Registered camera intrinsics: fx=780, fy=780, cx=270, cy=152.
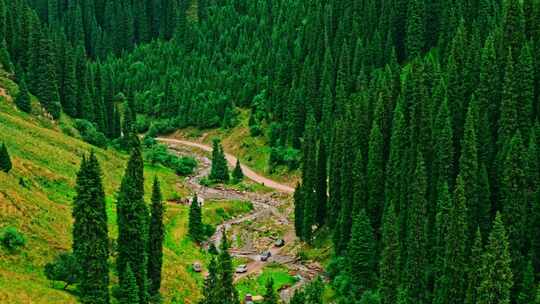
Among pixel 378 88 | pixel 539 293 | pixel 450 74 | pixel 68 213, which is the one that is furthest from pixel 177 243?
pixel 539 293

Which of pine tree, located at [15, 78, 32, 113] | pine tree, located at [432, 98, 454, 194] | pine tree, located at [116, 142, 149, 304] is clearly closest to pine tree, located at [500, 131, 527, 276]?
pine tree, located at [432, 98, 454, 194]

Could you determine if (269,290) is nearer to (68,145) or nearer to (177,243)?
(177,243)

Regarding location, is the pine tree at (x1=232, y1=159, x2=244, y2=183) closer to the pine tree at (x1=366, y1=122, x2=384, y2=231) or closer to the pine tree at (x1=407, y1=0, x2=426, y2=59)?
the pine tree at (x1=407, y1=0, x2=426, y2=59)

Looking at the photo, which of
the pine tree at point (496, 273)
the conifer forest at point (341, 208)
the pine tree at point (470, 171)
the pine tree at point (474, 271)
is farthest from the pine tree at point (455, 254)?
the pine tree at point (496, 273)

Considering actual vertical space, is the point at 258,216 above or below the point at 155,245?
below

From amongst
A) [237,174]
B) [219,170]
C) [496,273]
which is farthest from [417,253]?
[219,170]

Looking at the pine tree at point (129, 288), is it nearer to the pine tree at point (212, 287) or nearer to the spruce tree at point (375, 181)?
the pine tree at point (212, 287)

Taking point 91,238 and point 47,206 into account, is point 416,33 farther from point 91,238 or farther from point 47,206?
point 91,238
